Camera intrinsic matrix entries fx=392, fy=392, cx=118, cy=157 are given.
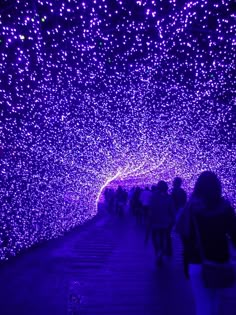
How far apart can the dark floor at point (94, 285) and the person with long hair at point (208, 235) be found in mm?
1824

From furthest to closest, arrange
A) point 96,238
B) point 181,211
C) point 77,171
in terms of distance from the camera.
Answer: point 77,171, point 96,238, point 181,211

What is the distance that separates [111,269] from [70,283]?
142cm

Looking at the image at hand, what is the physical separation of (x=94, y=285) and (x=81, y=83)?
5.50m

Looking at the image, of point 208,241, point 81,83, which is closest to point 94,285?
point 208,241

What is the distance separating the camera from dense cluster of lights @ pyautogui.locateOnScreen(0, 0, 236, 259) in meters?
6.86

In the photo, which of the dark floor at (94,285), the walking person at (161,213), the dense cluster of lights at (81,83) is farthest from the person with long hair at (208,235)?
the walking person at (161,213)

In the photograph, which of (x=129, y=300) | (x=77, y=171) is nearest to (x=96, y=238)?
(x=77, y=171)

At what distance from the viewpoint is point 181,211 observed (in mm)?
3490


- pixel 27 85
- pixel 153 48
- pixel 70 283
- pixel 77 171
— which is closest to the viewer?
pixel 70 283

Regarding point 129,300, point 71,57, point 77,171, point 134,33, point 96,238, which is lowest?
point 129,300

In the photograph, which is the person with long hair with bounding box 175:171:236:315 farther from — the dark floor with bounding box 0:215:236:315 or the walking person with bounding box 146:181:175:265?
the walking person with bounding box 146:181:175:265

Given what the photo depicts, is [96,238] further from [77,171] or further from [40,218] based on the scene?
[40,218]

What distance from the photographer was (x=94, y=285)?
613 centimetres

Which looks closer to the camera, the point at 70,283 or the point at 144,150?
the point at 70,283
